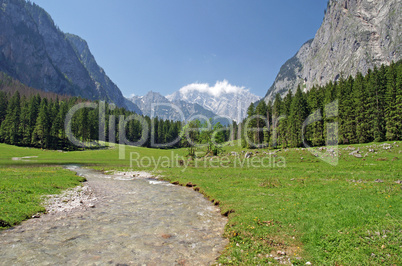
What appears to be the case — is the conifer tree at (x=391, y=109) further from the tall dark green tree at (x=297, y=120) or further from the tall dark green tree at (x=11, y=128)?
the tall dark green tree at (x=11, y=128)

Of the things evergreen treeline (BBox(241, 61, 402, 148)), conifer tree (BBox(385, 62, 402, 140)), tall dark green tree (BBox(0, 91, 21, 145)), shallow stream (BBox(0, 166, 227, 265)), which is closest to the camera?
shallow stream (BBox(0, 166, 227, 265))

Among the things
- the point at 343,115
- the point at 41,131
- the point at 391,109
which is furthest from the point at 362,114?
the point at 41,131

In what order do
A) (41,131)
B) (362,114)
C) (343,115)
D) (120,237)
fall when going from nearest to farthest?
(120,237)
(362,114)
(343,115)
(41,131)

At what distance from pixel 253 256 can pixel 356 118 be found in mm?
68577

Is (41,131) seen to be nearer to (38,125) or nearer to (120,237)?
(38,125)

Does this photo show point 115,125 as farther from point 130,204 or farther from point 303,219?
point 303,219

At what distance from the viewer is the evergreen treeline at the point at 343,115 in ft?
178

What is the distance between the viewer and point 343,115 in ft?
210

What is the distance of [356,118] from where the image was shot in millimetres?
59375

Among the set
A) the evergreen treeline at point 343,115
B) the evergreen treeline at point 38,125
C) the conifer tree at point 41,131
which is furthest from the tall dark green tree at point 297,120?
the conifer tree at point 41,131

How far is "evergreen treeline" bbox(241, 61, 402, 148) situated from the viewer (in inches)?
2132

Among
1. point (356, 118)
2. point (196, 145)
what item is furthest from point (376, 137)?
point (196, 145)

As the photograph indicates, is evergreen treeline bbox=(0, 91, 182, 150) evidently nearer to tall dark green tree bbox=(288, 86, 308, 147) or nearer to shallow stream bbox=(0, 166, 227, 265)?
shallow stream bbox=(0, 166, 227, 265)

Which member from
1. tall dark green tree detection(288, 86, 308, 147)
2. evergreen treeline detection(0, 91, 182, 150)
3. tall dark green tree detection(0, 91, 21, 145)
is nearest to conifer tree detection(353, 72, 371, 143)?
tall dark green tree detection(288, 86, 308, 147)
